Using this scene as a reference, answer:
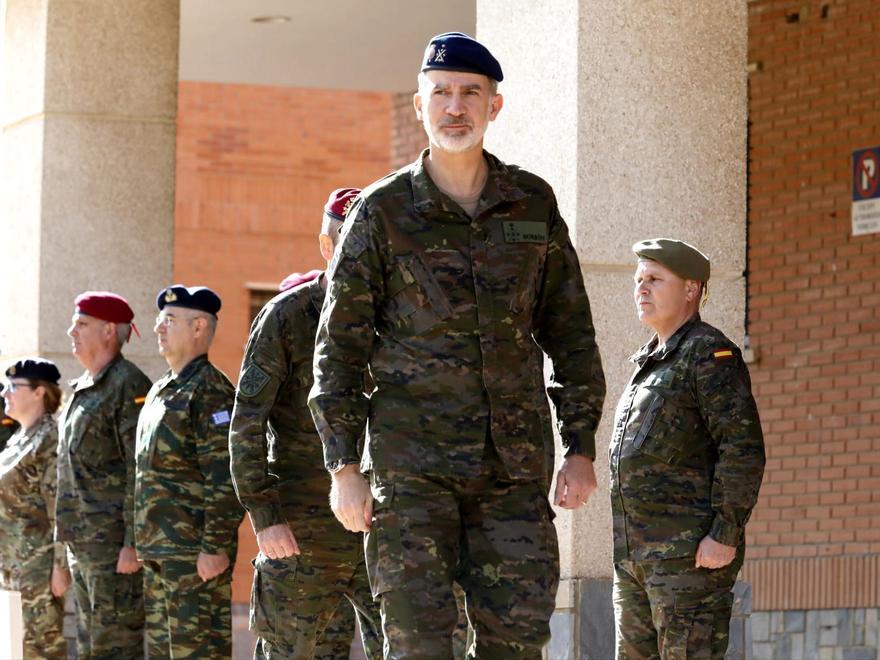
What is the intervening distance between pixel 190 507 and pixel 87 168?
3.74 m

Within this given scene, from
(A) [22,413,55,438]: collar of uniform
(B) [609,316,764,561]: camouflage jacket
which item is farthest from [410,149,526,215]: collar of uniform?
(A) [22,413,55,438]: collar of uniform

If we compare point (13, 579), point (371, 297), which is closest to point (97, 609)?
point (13, 579)

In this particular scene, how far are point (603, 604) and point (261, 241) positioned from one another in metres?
12.4

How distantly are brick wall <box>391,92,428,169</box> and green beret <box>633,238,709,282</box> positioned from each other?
10.4 metres

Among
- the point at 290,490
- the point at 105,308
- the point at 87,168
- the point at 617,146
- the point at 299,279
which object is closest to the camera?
the point at 290,490

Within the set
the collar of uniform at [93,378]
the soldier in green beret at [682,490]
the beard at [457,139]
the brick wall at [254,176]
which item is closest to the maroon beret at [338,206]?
the soldier in green beret at [682,490]

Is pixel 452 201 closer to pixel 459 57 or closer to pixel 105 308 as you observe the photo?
pixel 459 57

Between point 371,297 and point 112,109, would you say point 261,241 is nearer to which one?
point 112,109

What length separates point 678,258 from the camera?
6.53 m

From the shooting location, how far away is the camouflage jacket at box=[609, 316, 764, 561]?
6.15m

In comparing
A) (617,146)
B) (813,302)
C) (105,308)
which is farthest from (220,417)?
(813,302)

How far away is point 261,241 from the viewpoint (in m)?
18.9

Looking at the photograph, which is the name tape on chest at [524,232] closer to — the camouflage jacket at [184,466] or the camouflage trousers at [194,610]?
the camouflage jacket at [184,466]

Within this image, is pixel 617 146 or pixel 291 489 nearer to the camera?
pixel 291 489
